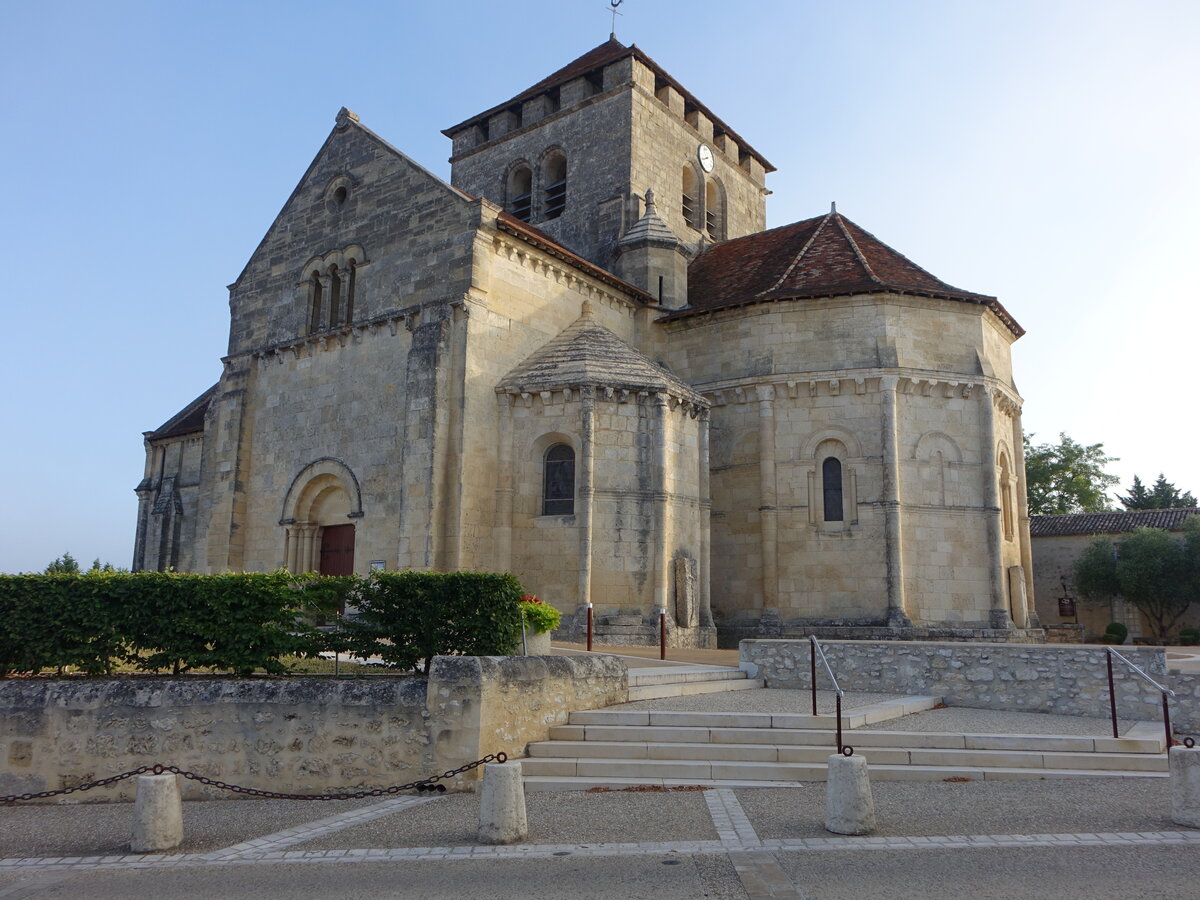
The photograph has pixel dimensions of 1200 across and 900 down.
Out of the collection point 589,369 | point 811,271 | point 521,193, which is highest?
point 521,193

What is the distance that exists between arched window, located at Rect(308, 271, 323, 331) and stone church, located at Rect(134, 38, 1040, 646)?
80mm

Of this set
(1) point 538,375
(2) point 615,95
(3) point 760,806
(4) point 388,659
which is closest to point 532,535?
(1) point 538,375

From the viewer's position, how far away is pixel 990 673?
490 inches

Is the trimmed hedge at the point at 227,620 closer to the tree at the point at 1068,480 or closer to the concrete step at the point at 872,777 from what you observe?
the concrete step at the point at 872,777

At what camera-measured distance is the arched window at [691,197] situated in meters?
30.9

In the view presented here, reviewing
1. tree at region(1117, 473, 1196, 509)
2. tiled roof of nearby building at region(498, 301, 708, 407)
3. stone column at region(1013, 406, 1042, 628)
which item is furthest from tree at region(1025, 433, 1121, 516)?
tiled roof of nearby building at region(498, 301, 708, 407)

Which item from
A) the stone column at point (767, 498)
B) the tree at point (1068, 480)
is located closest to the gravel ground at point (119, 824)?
the stone column at point (767, 498)

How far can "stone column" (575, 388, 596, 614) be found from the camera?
60.8 ft

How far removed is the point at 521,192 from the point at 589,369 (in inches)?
551

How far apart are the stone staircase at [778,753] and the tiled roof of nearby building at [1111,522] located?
26139 mm

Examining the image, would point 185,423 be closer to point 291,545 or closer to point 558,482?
point 291,545

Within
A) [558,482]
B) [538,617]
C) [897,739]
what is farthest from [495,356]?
[897,739]

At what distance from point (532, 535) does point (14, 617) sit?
10.7 m

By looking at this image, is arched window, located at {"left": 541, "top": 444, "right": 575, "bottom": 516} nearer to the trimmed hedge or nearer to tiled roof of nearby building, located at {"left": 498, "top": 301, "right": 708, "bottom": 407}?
tiled roof of nearby building, located at {"left": 498, "top": 301, "right": 708, "bottom": 407}
